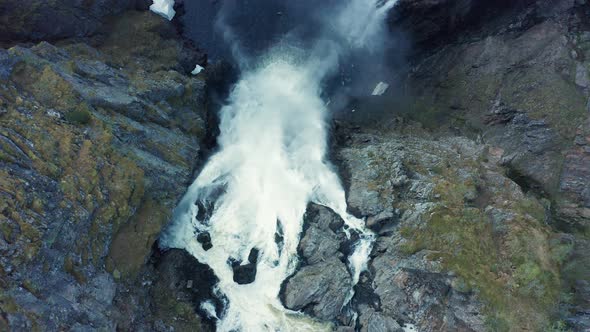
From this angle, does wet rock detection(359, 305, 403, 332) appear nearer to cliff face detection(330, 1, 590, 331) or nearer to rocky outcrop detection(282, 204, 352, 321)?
cliff face detection(330, 1, 590, 331)

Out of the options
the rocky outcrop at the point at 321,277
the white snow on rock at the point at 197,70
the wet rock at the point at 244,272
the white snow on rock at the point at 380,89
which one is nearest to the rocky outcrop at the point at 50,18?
the white snow on rock at the point at 197,70

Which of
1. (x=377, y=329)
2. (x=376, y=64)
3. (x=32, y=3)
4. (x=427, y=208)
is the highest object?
(x=32, y=3)

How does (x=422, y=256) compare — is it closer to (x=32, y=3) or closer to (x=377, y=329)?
(x=377, y=329)

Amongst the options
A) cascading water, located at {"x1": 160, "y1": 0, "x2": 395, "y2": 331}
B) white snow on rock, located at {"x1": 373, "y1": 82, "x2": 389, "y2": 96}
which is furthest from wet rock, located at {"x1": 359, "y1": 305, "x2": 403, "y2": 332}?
white snow on rock, located at {"x1": 373, "y1": 82, "x2": 389, "y2": 96}

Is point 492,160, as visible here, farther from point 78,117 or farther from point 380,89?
point 78,117

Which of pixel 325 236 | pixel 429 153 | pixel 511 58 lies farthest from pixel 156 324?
pixel 511 58

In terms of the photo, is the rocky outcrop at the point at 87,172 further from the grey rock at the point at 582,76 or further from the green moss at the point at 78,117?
the grey rock at the point at 582,76

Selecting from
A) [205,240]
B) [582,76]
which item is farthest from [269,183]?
[582,76]

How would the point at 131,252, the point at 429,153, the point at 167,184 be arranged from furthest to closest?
the point at 429,153 < the point at 167,184 < the point at 131,252
